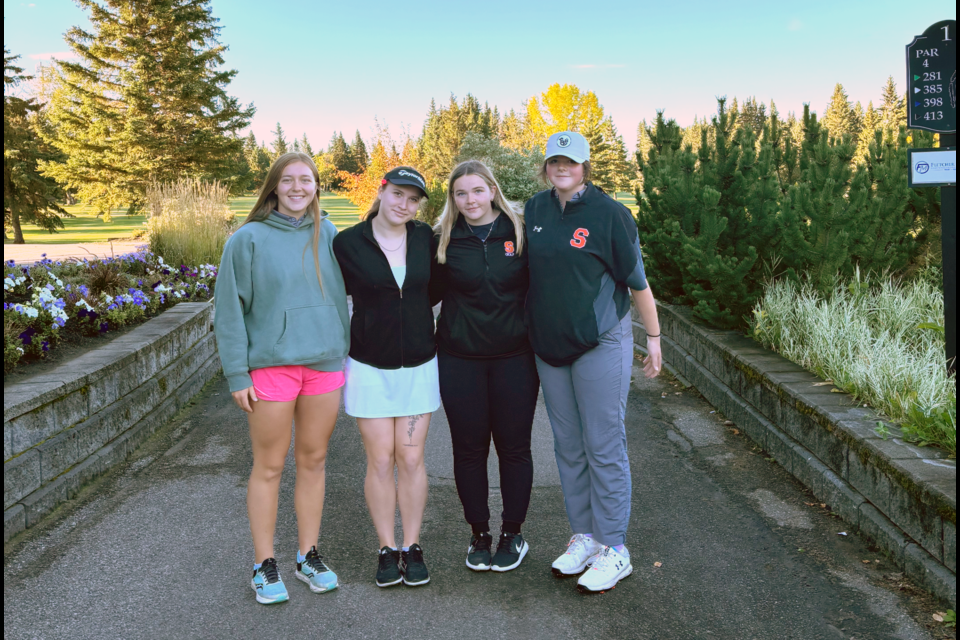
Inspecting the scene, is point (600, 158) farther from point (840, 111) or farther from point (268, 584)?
point (268, 584)

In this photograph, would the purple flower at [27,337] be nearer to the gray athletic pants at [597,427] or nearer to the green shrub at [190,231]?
the gray athletic pants at [597,427]

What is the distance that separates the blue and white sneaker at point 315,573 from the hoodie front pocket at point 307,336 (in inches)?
36.9

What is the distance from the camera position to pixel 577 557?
361 centimetres

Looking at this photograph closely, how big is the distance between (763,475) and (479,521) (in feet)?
7.08

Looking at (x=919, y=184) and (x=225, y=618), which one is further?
(x=919, y=184)

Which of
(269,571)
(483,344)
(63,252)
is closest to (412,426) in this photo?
(483,344)

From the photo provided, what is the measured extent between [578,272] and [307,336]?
117cm

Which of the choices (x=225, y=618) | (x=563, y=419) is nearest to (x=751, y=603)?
(x=563, y=419)

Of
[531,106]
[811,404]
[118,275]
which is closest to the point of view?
[811,404]

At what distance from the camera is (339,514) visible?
4.38 meters

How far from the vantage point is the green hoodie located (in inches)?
126

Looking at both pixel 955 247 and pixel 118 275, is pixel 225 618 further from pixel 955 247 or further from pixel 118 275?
pixel 118 275

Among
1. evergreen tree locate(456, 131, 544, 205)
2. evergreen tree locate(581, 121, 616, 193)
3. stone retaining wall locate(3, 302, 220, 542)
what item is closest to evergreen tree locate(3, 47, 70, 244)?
evergreen tree locate(456, 131, 544, 205)

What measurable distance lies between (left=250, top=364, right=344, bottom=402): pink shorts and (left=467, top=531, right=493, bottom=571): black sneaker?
40.3 inches
